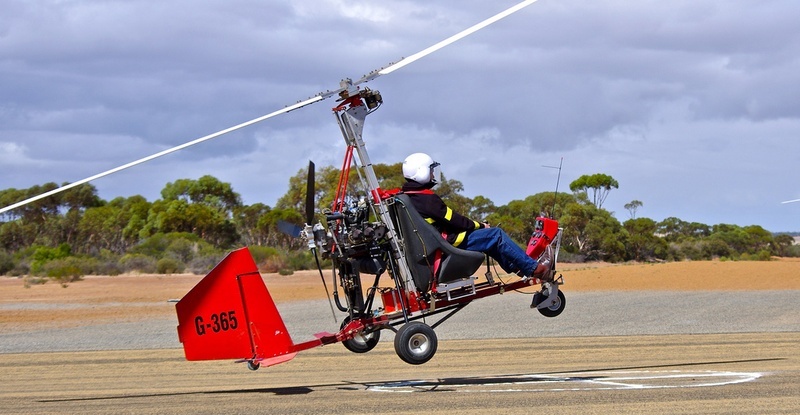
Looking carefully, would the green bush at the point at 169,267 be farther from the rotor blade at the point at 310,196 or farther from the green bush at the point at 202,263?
the rotor blade at the point at 310,196

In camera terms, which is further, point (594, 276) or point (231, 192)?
point (231, 192)

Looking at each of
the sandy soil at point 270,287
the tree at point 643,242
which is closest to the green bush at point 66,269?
the sandy soil at point 270,287

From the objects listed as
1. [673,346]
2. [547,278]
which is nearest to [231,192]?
[673,346]

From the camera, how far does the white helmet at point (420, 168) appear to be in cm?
1375

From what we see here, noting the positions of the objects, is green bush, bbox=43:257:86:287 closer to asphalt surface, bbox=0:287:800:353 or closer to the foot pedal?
asphalt surface, bbox=0:287:800:353

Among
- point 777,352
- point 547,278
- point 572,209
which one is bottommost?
point 777,352

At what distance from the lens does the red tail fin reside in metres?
13.2

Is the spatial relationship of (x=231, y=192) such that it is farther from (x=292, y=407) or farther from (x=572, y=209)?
(x=292, y=407)

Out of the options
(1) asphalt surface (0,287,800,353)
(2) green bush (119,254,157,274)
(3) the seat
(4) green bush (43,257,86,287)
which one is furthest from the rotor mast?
(2) green bush (119,254,157,274)

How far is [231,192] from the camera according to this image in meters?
102

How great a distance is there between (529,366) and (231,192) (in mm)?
85343

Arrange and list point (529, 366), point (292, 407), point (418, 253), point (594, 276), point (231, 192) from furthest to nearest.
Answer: point (231, 192)
point (594, 276)
point (529, 366)
point (418, 253)
point (292, 407)

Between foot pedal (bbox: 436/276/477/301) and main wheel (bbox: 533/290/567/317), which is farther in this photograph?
main wheel (bbox: 533/290/567/317)

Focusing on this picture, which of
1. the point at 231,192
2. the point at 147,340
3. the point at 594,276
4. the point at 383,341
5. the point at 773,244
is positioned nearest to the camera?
the point at 383,341
